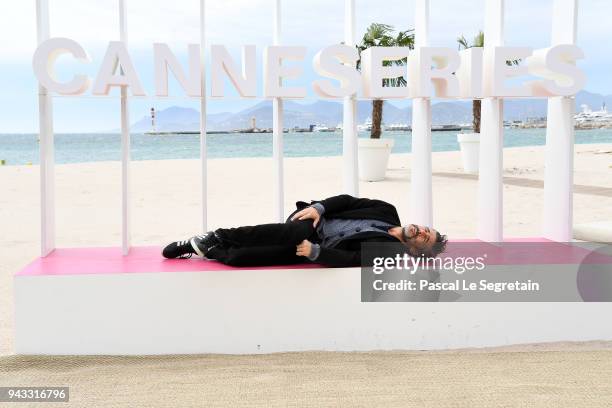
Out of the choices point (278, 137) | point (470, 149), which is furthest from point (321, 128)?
point (278, 137)

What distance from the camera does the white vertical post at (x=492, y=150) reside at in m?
4.21

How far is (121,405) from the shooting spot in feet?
8.98

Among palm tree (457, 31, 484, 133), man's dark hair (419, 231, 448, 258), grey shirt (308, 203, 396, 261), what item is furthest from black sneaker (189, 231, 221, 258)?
palm tree (457, 31, 484, 133)

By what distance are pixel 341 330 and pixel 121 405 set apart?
50.1 inches

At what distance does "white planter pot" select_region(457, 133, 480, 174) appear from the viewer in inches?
515

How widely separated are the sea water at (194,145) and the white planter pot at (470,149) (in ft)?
60.8

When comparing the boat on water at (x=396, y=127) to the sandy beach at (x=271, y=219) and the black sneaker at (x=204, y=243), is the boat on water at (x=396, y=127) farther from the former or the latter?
the black sneaker at (x=204, y=243)

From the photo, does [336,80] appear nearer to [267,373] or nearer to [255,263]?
[255,263]

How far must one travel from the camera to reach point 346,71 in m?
3.91

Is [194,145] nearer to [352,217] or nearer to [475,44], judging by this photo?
[475,44]

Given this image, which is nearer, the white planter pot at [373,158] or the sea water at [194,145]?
the white planter pot at [373,158]

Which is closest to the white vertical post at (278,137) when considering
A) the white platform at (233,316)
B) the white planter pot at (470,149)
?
the white platform at (233,316)

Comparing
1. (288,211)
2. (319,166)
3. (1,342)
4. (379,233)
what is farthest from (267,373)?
(319,166)

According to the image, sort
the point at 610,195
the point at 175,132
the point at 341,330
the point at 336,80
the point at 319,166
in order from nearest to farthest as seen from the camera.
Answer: the point at 341,330
the point at 336,80
the point at 610,195
the point at 319,166
the point at 175,132
